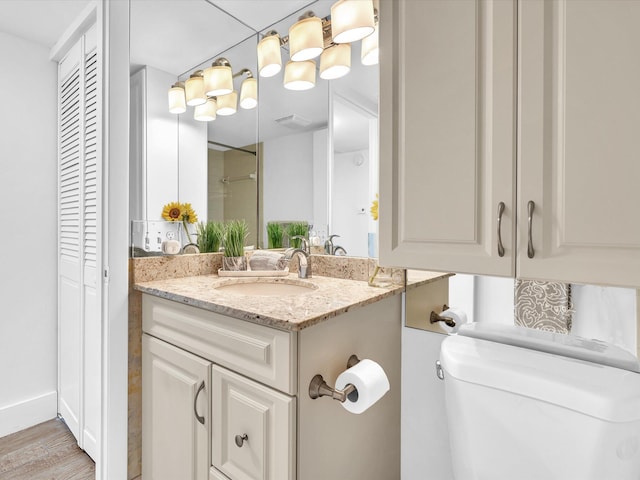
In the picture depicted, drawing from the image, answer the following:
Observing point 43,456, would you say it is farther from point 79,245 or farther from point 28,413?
point 79,245

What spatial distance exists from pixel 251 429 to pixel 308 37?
1.48m

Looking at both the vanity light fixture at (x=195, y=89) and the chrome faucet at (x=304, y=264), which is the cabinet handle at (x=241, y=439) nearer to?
the chrome faucet at (x=304, y=264)

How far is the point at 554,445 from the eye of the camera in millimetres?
758

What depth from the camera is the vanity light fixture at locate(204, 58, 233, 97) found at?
1.71 metres

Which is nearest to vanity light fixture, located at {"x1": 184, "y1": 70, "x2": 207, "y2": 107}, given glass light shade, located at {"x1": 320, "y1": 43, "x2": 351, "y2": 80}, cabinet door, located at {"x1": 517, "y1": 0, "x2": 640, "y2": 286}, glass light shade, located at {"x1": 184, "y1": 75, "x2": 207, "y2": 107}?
glass light shade, located at {"x1": 184, "y1": 75, "x2": 207, "y2": 107}

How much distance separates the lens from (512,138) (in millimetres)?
734

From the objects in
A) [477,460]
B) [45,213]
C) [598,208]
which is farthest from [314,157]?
[45,213]

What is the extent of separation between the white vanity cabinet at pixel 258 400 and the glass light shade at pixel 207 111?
3.04 feet

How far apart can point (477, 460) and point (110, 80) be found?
1.78 metres

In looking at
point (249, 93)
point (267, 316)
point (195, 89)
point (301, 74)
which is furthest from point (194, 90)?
point (267, 316)

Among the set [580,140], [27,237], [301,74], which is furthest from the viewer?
[27,237]

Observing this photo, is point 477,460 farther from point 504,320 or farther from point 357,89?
point 357,89

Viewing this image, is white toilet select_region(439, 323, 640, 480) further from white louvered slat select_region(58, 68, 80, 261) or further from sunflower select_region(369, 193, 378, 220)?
white louvered slat select_region(58, 68, 80, 261)

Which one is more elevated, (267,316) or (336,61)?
(336,61)
